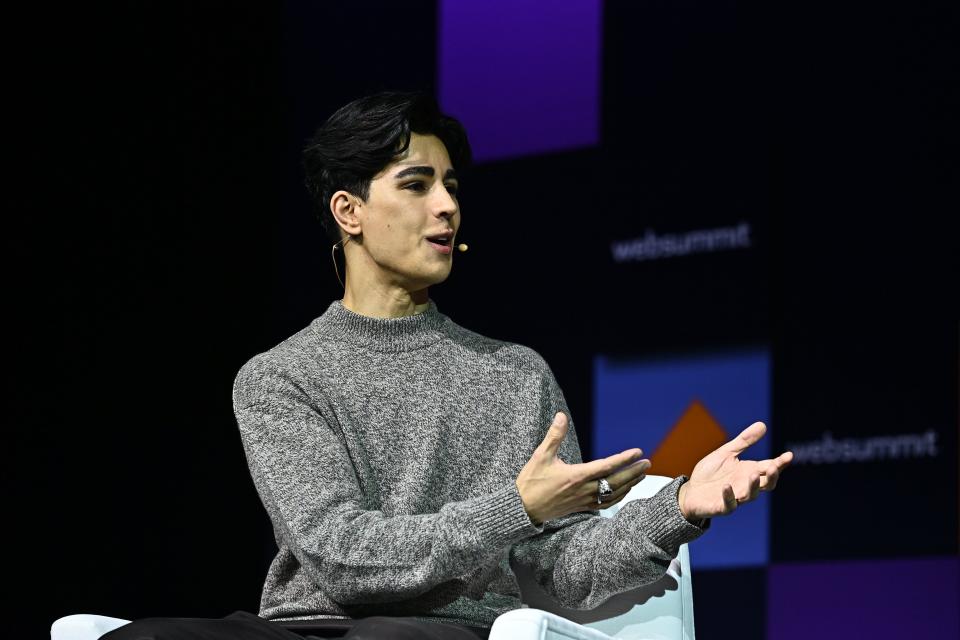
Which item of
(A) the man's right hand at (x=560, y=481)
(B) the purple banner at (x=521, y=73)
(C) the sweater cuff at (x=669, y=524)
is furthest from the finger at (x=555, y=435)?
(B) the purple banner at (x=521, y=73)

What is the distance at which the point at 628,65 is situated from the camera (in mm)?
3779

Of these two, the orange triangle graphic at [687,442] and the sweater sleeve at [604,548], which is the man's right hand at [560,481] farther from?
the orange triangle graphic at [687,442]

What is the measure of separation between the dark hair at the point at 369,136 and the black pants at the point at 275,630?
2.27ft

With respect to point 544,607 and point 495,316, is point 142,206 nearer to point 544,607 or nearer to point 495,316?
point 495,316

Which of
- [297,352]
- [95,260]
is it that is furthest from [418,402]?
[95,260]

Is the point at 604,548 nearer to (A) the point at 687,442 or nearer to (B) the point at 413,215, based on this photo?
(B) the point at 413,215

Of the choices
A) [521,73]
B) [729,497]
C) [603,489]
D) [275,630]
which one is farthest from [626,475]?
[521,73]

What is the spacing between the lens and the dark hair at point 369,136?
7.47 feet

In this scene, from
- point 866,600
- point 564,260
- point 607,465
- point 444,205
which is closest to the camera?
point 607,465

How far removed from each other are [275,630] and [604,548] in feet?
1.60

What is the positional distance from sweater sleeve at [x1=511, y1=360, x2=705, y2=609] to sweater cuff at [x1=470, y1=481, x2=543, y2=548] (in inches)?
7.4

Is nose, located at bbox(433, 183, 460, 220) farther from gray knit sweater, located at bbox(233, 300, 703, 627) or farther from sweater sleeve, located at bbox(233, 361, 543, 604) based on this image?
sweater sleeve, located at bbox(233, 361, 543, 604)

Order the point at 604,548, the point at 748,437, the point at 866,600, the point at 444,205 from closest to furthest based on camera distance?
the point at 748,437 < the point at 604,548 < the point at 444,205 < the point at 866,600

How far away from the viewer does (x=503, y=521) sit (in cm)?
195
